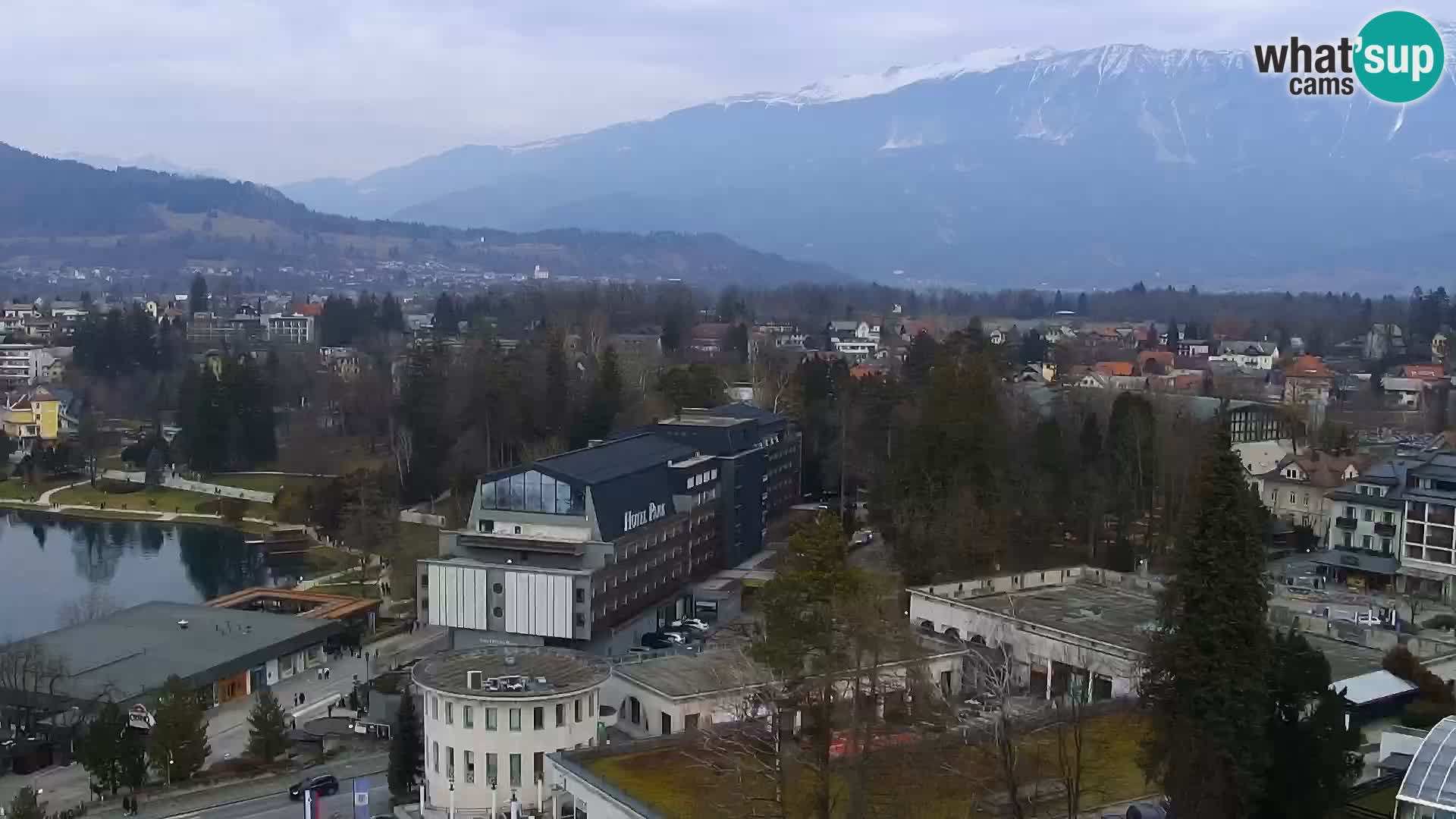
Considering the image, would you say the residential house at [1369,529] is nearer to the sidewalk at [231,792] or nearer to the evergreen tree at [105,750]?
the sidewalk at [231,792]

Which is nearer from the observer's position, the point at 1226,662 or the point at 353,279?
the point at 1226,662

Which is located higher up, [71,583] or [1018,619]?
[1018,619]

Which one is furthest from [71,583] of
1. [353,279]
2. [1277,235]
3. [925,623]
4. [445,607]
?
[1277,235]

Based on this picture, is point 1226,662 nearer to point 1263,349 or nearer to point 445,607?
point 445,607

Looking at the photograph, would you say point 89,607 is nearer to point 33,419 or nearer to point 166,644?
point 166,644

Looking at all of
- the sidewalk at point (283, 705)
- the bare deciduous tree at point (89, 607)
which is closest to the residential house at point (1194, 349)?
the sidewalk at point (283, 705)
